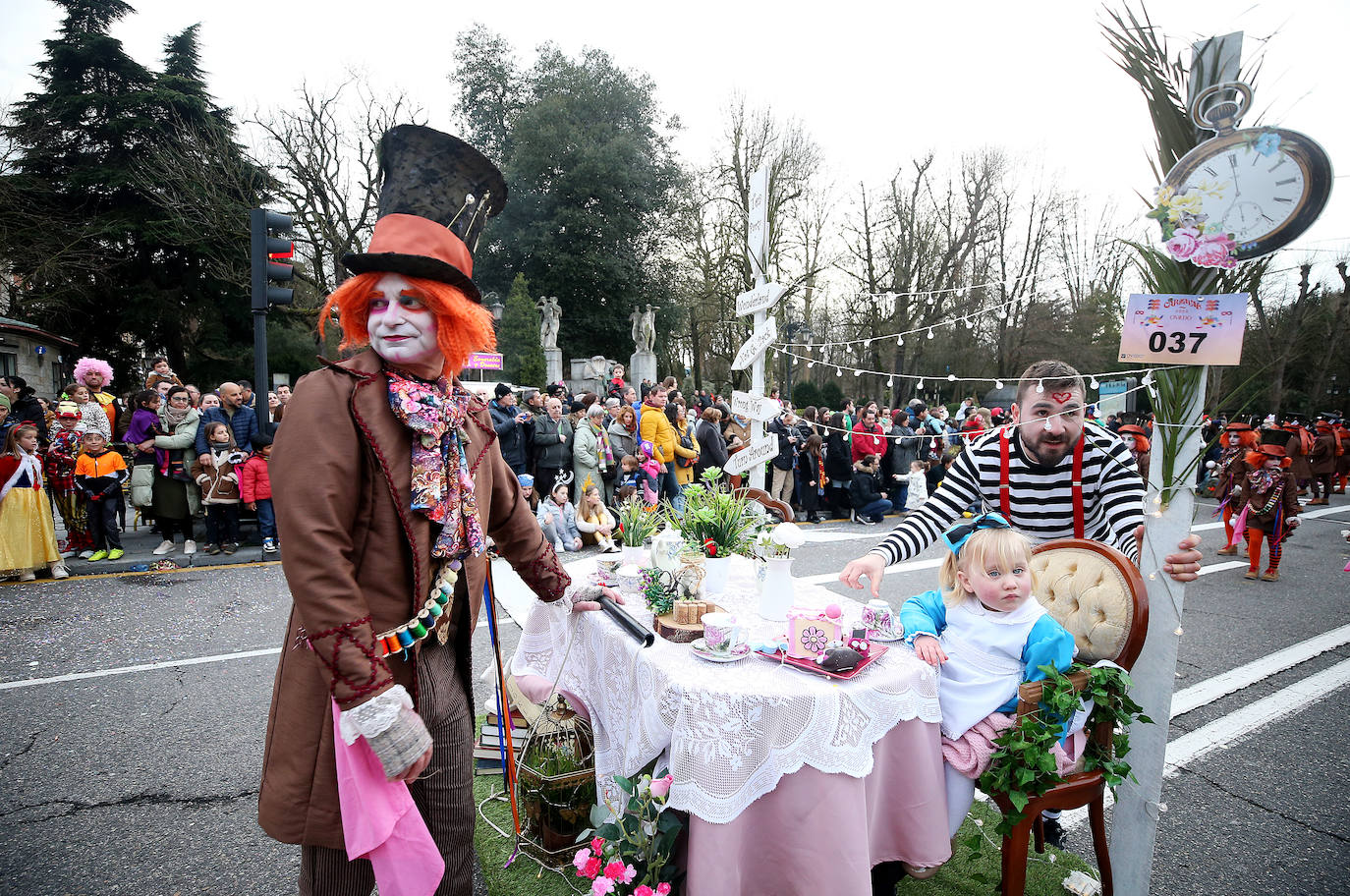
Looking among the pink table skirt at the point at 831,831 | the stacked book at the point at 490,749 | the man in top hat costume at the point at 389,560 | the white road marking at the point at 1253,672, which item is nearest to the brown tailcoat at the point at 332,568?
the man in top hat costume at the point at 389,560

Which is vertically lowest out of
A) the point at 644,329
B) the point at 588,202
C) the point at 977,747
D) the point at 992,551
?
the point at 977,747

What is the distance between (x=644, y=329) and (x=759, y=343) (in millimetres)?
21956

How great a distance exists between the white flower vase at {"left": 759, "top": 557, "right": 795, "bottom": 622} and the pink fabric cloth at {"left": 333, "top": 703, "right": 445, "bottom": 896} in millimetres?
1491

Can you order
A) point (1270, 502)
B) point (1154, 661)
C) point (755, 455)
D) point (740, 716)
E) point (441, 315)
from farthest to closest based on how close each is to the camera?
1. point (1270, 502)
2. point (755, 455)
3. point (1154, 661)
4. point (740, 716)
5. point (441, 315)

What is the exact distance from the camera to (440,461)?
1766 millimetres

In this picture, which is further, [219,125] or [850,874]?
[219,125]

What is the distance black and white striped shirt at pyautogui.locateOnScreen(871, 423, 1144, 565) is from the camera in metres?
2.71

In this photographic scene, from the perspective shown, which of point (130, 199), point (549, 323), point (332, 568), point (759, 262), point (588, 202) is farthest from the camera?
point (588, 202)

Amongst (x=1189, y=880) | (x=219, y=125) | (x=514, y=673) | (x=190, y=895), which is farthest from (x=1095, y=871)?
(x=219, y=125)

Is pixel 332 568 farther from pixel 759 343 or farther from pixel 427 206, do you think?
pixel 759 343

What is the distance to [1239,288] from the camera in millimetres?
2248

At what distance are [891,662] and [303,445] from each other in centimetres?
190

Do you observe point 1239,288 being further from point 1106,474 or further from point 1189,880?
point 1189,880

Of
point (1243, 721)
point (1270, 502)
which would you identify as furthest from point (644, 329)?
point (1243, 721)
